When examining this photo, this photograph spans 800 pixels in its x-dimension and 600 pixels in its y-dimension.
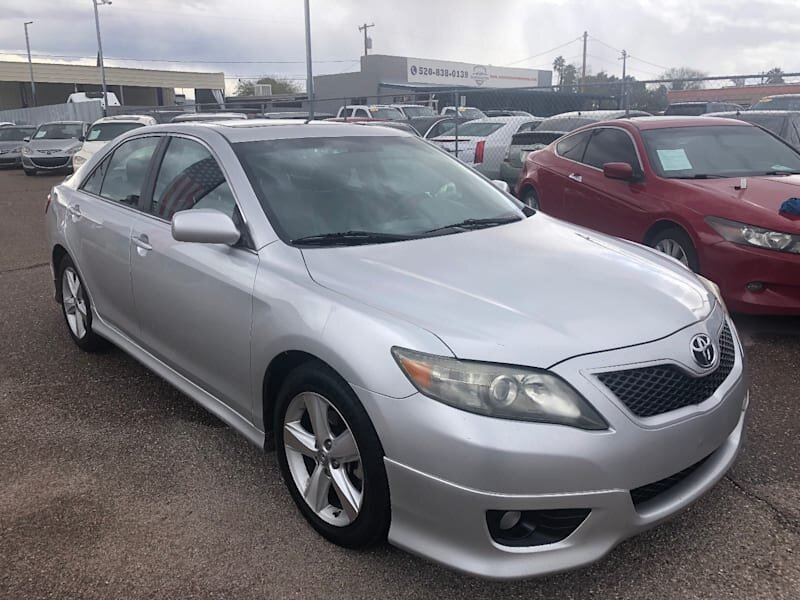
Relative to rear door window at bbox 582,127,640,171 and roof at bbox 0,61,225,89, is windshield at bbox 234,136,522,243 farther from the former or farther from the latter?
roof at bbox 0,61,225,89

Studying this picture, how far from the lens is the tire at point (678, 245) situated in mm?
5250

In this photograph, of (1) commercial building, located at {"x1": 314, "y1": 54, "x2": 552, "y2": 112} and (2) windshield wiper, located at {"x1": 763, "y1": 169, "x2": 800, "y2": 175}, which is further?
(1) commercial building, located at {"x1": 314, "y1": 54, "x2": 552, "y2": 112}

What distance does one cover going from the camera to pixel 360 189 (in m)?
3.37

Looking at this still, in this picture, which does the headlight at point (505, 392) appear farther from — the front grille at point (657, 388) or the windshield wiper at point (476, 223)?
the windshield wiper at point (476, 223)

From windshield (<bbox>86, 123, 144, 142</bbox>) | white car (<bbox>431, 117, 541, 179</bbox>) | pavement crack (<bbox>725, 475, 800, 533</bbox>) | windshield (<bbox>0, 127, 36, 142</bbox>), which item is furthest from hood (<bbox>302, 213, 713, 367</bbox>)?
windshield (<bbox>0, 127, 36, 142</bbox>)

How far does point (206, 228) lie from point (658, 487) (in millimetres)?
2017

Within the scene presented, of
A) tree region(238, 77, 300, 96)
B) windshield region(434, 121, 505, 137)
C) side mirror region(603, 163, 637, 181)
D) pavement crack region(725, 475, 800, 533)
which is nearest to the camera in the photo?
pavement crack region(725, 475, 800, 533)

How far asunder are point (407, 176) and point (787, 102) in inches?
599

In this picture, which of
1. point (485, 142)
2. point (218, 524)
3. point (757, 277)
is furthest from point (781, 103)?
point (218, 524)

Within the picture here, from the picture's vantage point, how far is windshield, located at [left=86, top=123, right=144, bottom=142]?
14.4 metres

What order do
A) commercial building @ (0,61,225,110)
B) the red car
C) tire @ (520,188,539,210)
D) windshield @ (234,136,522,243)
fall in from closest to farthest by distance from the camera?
1. windshield @ (234,136,522,243)
2. the red car
3. tire @ (520,188,539,210)
4. commercial building @ (0,61,225,110)

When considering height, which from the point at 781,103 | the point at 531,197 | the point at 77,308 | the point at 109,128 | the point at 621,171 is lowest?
the point at 77,308

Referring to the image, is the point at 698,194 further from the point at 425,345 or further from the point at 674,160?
the point at 425,345

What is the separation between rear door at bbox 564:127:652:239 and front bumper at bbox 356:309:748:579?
152 inches
